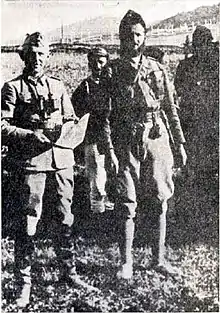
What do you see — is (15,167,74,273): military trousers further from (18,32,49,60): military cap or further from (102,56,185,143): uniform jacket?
(18,32,49,60): military cap

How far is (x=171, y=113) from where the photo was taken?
2590mm

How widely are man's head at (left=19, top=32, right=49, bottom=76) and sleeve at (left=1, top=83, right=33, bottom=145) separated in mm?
68

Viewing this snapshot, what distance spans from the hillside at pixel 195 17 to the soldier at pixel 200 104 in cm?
4

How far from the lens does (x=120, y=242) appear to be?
8.53 feet

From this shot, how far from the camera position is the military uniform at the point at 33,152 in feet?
8.38

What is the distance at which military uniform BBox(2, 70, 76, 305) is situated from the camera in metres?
2.55

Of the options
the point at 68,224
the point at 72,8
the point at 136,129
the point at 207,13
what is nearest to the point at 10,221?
the point at 68,224

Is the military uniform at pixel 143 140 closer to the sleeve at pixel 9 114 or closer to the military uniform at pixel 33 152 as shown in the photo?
the military uniform at pixel 33 152

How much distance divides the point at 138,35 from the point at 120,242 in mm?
511

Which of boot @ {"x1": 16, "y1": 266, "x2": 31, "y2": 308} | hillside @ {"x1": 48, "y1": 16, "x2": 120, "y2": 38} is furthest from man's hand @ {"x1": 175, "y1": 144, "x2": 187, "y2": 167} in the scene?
boot @ {"x1": 16, "y1": 266, "x2": 31, "y2": 308}

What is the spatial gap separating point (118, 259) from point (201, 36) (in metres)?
0.59

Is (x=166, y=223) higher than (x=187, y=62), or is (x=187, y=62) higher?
(x=187, y=62)

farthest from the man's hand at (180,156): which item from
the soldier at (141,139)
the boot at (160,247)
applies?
the boot at (160,247)

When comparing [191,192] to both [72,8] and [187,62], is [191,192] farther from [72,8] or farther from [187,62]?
[72,8]
